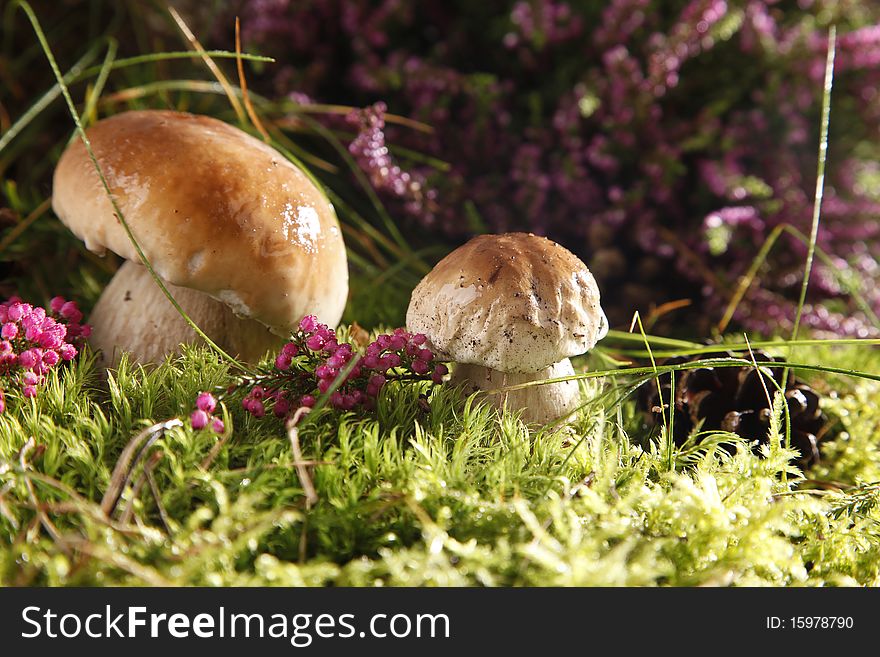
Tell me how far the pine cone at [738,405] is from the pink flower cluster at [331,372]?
0.52 m

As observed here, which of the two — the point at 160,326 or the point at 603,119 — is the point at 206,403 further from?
the point at 603,119

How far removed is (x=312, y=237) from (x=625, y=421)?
74 centimetres

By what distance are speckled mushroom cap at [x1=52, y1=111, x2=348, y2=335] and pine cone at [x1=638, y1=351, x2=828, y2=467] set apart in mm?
758

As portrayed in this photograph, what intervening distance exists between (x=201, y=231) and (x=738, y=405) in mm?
1120

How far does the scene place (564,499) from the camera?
40.2 inches

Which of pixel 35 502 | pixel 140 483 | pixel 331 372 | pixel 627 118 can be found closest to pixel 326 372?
pixel 331 372

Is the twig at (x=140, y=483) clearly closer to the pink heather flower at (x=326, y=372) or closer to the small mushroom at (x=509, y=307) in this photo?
the pink heather flower at (x=326, y=372)

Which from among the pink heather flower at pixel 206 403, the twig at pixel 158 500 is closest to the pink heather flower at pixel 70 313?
the pink heather flower at pixel 206 403

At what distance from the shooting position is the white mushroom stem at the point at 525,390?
1275 mm

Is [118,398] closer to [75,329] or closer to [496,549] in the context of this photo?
[75,329]

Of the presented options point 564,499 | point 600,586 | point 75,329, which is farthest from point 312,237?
point 600,586

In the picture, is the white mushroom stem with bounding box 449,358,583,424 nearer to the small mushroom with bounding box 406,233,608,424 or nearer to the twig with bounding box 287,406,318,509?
the small mushroom with bounding box 406,233,608,424

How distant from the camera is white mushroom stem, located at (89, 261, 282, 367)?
1428 millimetres

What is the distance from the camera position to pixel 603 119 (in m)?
2.28
